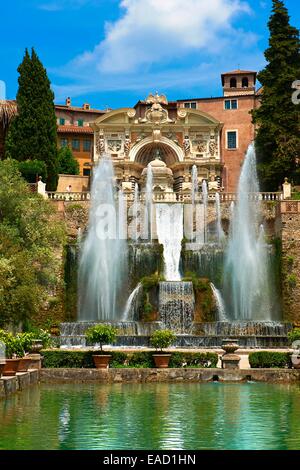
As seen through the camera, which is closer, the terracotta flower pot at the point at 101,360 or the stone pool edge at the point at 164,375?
the stone pool edge at the point at 164,375

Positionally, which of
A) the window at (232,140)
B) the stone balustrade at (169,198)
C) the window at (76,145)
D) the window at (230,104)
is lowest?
the stone balustrade at (169,198)

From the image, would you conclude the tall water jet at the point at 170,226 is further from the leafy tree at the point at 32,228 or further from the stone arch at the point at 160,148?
the stone arch at the point at 160,148

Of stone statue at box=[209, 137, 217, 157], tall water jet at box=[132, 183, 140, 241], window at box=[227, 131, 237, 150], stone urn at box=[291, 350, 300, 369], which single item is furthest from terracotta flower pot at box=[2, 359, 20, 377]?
window at box=[227, 131, 237, 150]

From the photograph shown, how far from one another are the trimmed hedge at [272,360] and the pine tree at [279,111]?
2321 cm

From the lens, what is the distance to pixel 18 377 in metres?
16.1

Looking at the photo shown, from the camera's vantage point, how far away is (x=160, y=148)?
171 ft

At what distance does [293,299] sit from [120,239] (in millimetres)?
8684

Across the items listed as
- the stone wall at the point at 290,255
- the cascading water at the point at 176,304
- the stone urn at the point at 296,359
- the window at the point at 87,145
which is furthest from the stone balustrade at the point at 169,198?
the window at the point at 87,145

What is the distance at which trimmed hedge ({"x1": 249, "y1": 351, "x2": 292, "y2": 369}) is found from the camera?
64.4 ft

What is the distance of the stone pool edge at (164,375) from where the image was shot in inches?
731

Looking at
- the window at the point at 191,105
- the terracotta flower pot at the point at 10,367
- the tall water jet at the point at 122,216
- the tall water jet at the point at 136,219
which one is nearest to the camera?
the terracotta flower pot at the point at 10,367

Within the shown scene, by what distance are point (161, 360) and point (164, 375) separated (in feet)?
2.61

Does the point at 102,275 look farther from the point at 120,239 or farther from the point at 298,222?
the point at 298,222

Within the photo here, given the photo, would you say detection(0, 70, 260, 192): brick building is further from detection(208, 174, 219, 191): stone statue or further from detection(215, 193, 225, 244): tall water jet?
detection(215, 193, 225, 244): tall water jet
